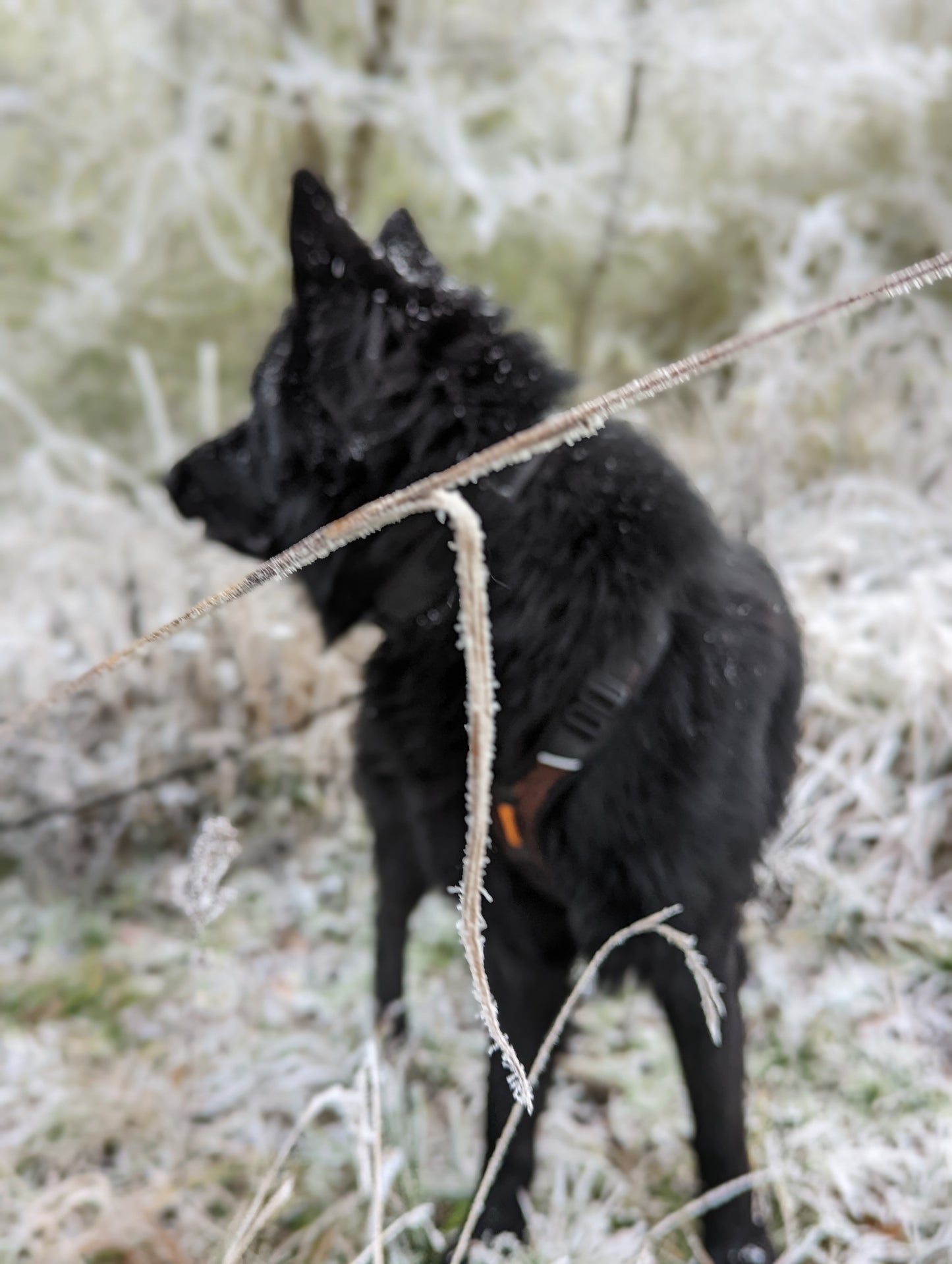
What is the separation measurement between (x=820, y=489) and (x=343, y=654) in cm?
192

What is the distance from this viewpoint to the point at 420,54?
4.84 m

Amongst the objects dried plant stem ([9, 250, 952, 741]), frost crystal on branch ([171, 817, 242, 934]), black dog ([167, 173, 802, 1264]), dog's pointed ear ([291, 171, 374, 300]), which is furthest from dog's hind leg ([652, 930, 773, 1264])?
dog's pointed ear ([291, 171, 374, 300])

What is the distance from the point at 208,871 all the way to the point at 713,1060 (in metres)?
0.81

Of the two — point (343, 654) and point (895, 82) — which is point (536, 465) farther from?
point (895, 82)

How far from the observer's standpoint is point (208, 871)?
112 centimetres

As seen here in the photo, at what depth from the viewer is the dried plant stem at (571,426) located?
54 cm

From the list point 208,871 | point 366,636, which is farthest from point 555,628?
point 366,636

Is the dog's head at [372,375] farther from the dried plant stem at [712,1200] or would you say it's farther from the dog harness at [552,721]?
the dried plant stem at [712,1200]

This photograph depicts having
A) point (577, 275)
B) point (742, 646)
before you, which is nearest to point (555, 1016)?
point (742, 646)

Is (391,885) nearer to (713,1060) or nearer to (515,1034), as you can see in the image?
(515,1034)

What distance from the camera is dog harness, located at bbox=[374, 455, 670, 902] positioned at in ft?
3.83

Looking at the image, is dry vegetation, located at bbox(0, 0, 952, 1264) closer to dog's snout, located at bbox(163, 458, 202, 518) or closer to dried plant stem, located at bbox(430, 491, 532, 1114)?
dog's snout, located at bbox(163, 458, 202, 518)

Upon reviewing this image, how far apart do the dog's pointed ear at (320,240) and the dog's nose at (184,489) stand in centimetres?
45

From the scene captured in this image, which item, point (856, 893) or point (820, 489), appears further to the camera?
point (820, 489)
